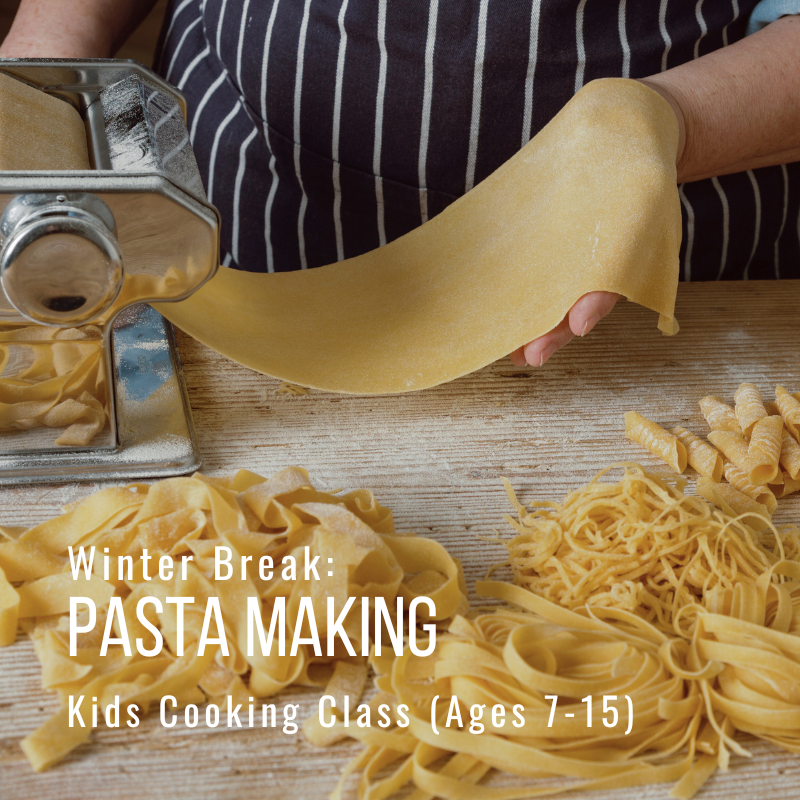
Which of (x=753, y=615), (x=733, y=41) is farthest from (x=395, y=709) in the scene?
(x=733, y=41)

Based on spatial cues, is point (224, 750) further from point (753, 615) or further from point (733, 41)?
point (733, 41)

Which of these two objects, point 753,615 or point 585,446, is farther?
point 585,446

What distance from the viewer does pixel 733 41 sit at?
1.42 meters

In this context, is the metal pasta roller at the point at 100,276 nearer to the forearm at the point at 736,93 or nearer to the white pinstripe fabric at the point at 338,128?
the white pinstripe fabric at the point at 338,128

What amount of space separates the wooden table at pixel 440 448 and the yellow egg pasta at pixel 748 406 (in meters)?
0.05

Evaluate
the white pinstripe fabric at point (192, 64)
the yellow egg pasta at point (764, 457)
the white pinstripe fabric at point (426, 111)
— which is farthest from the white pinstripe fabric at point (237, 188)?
the yellow egg pasta at point (764, 457)

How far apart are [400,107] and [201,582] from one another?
2.80ft

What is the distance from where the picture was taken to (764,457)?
3.52 ft

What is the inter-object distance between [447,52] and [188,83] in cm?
55

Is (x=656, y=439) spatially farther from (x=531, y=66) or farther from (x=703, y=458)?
(x=531, y=66)

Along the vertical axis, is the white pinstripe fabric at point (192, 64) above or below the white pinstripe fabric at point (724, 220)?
above

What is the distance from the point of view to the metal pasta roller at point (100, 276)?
2.77 ft

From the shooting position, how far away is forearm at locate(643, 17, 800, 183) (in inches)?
49.8

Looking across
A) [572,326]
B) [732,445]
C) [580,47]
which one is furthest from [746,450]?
[580,47]
